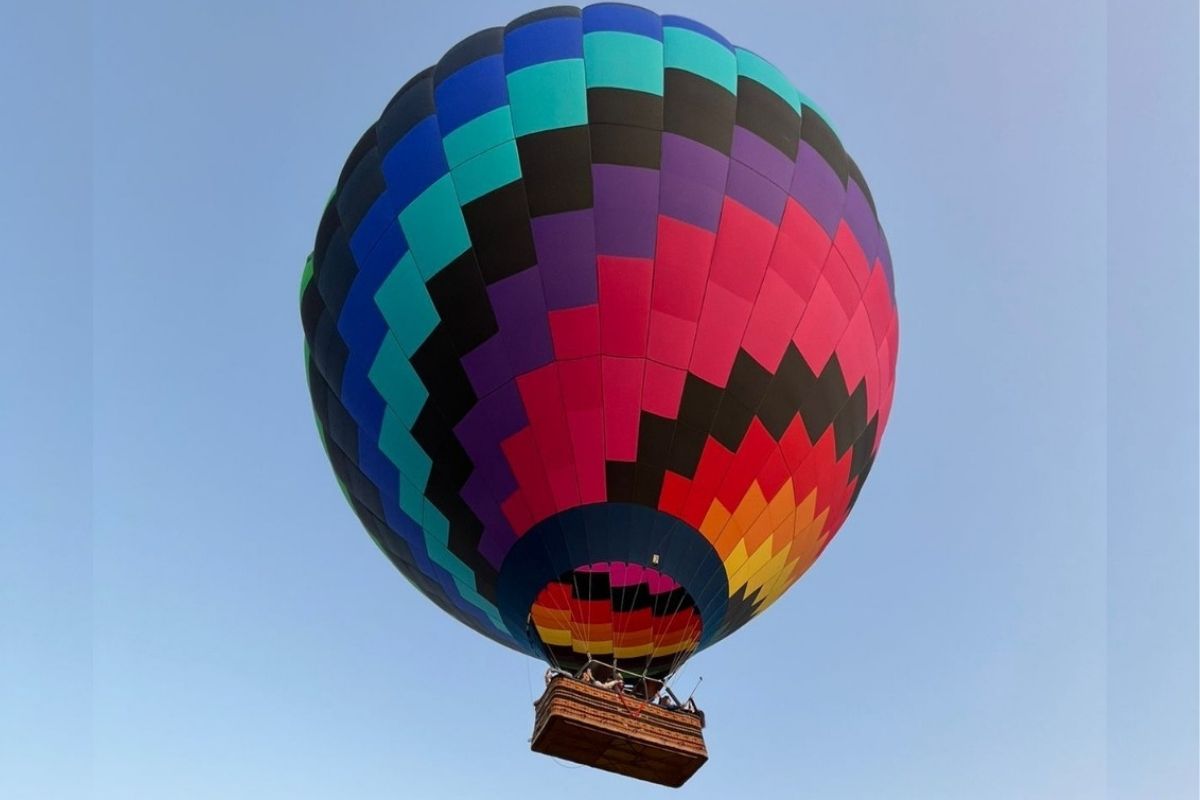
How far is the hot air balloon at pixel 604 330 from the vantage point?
909 cm

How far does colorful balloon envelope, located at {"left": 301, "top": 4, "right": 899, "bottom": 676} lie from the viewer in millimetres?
9094

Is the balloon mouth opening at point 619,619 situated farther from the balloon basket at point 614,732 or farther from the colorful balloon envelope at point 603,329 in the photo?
the balloon basket at point 614,732

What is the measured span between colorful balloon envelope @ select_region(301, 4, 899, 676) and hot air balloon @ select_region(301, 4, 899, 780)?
22 millimetres

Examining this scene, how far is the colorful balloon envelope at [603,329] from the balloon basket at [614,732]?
1.14 meters

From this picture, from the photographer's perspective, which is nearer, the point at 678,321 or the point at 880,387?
the point at 678,321

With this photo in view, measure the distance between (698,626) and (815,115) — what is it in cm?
481

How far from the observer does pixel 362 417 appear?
1031cm

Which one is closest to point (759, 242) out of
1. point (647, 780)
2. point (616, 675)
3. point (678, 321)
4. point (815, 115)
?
point (678, 321)

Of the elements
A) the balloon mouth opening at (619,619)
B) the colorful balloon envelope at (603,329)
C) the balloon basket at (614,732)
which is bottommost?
the balloon basket at (614,732)

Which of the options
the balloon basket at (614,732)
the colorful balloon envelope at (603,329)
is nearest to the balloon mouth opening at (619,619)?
the colorful balloon envelope at (603,329)

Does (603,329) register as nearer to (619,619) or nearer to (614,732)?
(619,619)

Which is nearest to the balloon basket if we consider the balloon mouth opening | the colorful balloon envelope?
the balloon mouth opening

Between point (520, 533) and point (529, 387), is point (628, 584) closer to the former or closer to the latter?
point (520, 533)

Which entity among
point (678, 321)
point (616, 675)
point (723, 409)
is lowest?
point (616, 675)
